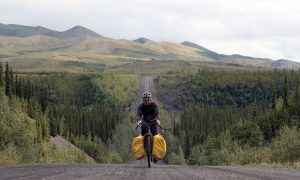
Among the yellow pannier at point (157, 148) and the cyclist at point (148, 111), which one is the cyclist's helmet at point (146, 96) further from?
the yellow pannier at point (157, 148)

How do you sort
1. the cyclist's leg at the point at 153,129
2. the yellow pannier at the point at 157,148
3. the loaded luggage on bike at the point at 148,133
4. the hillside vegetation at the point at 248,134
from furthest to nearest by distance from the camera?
the hillside vegetation at the point at 248,134 < the yellow pannier at the point at 157,148 < the cyclist's leg at the point at 153,129 < the loaded luggage on bike at the point at 148,133

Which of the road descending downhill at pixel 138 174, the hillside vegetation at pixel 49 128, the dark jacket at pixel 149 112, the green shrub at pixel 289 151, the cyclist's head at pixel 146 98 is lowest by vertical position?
the hillside vegetation at pixel 49 128

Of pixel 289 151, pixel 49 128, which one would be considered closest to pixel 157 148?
pixel 289 151

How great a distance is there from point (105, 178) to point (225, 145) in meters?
83.6

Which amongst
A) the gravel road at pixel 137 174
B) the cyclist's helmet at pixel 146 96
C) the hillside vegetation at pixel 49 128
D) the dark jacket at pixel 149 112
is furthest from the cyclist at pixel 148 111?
the hillside vegetation at pixel 49 128

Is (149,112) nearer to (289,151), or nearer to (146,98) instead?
(146,98)

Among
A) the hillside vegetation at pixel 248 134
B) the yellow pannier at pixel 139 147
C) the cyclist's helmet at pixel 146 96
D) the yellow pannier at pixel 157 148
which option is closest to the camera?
the cyclist's helmet at pixel 146 96

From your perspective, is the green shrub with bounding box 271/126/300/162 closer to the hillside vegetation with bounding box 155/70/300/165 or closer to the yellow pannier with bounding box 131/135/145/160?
Answer: the hillside vegetation with bounding box 155/70/300/165

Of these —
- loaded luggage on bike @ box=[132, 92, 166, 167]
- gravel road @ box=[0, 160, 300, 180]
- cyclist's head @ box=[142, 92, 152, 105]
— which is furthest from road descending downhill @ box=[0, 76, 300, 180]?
cyclist's head @ box=[142, 92, 152, 105]

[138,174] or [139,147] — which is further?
[139,147]

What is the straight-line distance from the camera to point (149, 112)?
27.3 metres

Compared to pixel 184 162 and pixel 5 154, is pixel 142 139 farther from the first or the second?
pixel 184 162

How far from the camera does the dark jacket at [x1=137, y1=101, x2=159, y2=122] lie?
27.1m

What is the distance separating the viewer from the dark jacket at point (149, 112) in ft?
89.0
